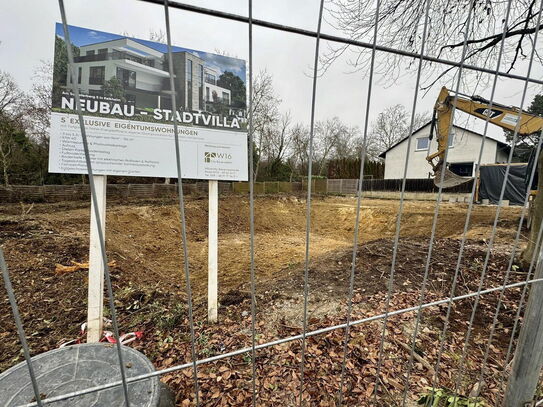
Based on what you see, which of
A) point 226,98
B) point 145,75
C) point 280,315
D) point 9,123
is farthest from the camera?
point 9,123

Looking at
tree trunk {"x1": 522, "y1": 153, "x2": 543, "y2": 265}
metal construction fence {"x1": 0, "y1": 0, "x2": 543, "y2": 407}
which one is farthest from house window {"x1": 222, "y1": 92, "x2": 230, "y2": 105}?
tree trunk {"x1": 522, "y1": 153, "x2": 543, "y2": 265}

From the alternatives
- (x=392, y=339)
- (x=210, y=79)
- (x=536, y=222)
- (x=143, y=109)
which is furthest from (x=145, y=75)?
(x=536, y=222)

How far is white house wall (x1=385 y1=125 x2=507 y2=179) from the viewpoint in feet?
Result: 55.3

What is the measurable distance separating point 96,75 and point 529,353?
3.39 m

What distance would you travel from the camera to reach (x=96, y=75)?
199cm

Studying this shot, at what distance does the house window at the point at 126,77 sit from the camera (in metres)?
2.06

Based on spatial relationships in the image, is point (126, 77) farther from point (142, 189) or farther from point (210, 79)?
point (142, 189)

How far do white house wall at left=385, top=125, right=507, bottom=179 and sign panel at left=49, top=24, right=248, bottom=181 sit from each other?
14.1 metres

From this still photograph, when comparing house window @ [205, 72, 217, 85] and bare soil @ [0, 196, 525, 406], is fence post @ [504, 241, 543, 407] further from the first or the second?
house window @ [205, 72, 217, 85]

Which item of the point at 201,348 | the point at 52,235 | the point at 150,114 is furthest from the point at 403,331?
the point at 52,235

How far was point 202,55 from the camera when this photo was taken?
2.29 meters

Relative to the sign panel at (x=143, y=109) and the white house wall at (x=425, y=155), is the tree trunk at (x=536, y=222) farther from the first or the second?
the white house wall at (x=425, y=155)

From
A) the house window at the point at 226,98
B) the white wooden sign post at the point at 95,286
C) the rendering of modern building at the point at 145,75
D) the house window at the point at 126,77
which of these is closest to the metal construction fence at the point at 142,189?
the house window at the point at 226,98

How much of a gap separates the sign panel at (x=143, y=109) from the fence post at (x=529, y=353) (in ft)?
7.50
